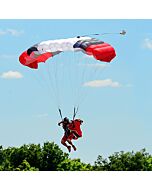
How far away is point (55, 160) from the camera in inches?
1832

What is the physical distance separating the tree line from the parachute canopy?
1128 inches

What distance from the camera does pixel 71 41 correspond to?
45.2 feet

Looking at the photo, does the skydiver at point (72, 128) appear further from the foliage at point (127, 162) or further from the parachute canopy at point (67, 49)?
the foliage at point (127, 162)

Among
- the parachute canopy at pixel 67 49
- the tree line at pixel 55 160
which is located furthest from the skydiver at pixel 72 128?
the tree line at pixel 55 160

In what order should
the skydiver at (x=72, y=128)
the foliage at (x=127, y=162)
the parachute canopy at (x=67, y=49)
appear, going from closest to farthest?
the parachute canopy at (x=67, y=49) → the skydiver at (x=72, y=128) → the foliage at (x=127, y=162)

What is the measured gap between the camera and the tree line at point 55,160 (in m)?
43.9

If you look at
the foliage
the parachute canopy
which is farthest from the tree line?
the parachute canopy

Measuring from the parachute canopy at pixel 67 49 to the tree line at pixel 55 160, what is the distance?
94.0 ft

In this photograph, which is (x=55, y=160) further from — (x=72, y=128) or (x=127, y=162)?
(x=72, y=128)

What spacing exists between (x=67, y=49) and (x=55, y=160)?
3363cm
